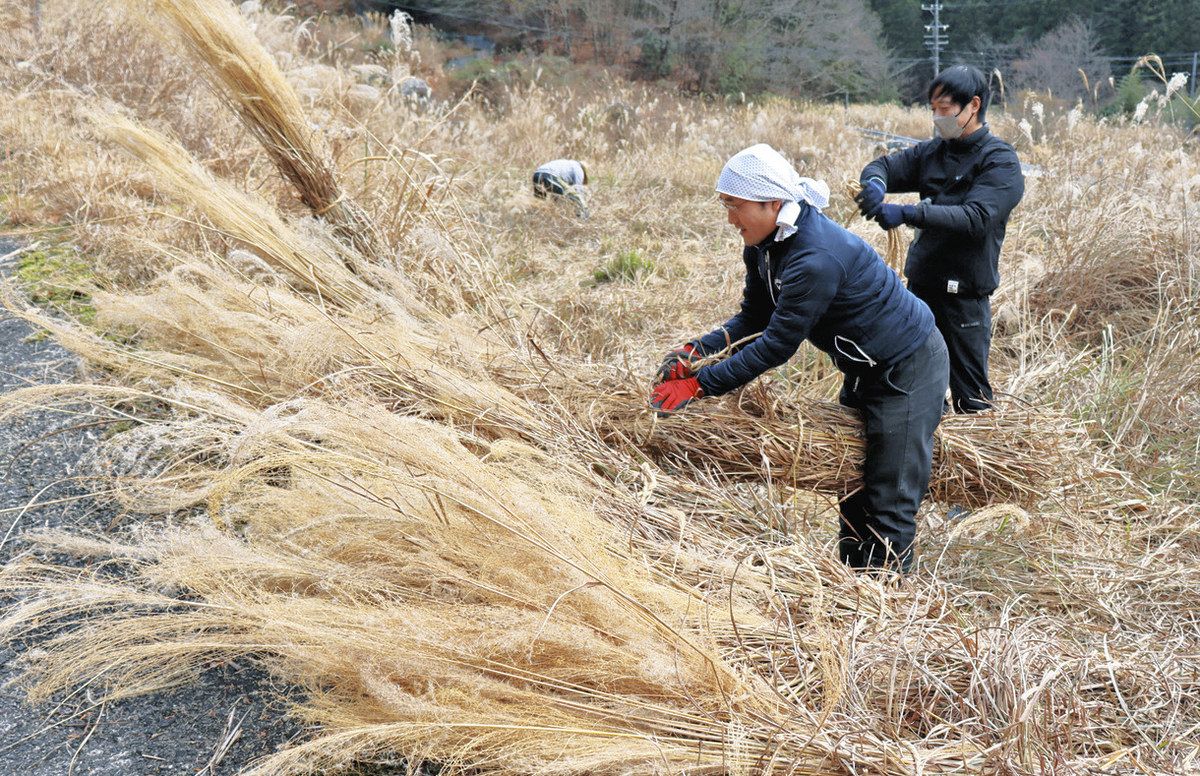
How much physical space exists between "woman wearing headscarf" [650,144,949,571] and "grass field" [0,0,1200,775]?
0.49 ft

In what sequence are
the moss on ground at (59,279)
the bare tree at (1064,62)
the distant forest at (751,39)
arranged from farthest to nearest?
1. the bare tree at (1064,62)
2. the distant forest at (751,39)
3. the moss on ground at (59,279)

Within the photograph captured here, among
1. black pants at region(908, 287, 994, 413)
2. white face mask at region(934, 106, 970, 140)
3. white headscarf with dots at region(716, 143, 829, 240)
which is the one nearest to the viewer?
white headscarf with dots at region(716, 143, 829, 240)

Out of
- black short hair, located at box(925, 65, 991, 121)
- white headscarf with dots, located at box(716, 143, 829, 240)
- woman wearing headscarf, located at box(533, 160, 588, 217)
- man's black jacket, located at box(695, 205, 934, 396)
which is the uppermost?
black short hair, located at box(925, 65, 991, 121)

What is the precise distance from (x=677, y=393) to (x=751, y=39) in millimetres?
20696

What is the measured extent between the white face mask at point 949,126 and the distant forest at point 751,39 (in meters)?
17.5

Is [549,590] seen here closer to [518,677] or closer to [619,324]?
[518,677]

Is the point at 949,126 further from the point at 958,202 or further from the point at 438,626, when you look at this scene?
the point at 438,626

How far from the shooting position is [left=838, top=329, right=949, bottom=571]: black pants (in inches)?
95.6

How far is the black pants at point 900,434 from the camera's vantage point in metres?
2.43

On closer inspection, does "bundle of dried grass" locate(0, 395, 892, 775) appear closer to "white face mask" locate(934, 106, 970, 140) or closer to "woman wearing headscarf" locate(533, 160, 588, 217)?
"white face mask" locate(934, 106, 970, 140)

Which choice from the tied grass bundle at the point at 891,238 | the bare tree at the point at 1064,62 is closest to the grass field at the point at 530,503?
the tied grass bundle at the point at 891,238

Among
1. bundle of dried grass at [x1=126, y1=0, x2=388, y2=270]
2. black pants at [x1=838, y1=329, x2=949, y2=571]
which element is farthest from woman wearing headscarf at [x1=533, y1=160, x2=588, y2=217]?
black pants at [x1=838, y1=329, x2=949, y2=571]

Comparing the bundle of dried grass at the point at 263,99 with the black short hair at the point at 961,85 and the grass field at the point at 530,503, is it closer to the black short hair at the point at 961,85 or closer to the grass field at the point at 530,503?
the grass field at the point at 530,503

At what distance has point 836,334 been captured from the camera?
240cm
